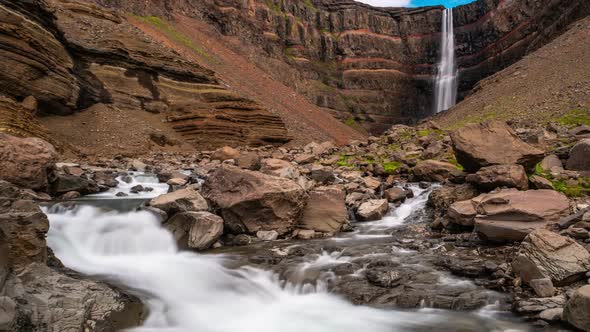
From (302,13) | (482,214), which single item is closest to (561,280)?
(482,214)

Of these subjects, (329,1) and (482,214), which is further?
(329,1)

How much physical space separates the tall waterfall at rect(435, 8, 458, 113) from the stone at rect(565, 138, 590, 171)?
57.9m

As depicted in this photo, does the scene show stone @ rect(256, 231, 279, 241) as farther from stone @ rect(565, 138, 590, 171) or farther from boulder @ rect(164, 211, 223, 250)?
stone @ rect(565, 138, 590, 171)

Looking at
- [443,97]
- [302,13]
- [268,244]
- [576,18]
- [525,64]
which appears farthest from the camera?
[302,13]

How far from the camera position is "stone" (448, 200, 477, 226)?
9.76 meters

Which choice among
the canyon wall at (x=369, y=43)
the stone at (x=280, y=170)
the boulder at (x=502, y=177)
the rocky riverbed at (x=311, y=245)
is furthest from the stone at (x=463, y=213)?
the canyon wall at (x=369, y=43)

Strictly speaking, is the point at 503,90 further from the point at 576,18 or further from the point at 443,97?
the point at 443,97

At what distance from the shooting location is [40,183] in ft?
37.7

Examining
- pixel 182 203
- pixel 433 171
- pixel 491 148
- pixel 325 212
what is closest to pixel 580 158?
pixel 491 148

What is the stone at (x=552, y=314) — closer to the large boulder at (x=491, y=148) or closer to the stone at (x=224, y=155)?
the large boulder at (x=491, y=148)

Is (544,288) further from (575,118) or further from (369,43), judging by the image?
(369,43)

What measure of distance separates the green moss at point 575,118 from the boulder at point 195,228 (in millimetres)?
19485

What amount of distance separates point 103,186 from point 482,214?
39.6 ft

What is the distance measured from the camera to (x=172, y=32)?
50.0 meters
